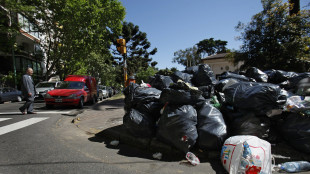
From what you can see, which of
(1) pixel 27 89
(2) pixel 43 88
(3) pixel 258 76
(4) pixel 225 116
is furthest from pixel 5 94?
(3) pixel 258 76

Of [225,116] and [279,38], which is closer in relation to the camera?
[225,116]

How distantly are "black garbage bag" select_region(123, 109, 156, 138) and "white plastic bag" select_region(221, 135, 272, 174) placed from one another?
1.43m

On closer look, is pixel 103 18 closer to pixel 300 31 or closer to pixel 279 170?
pixel 300 31

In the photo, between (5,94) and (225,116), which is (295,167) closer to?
(225,116)

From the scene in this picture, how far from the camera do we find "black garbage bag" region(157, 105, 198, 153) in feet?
9.56

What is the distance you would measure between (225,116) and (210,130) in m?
0.69

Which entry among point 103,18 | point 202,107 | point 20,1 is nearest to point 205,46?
point 103,18

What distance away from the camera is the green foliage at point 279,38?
9.23 metres

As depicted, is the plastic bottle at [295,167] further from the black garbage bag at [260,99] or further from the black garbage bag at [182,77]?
the black garbage bag at [182,77]

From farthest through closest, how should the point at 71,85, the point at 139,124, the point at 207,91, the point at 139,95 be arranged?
the point at 71,85
the point at 207,91
the point at 139,95
the point at 139,124

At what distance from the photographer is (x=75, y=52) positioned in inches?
756

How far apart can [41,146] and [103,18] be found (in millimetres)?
16185

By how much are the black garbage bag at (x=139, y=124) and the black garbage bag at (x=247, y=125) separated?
1403mm

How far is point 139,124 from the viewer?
3.40m
